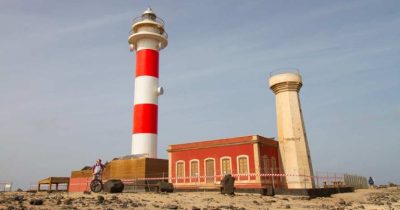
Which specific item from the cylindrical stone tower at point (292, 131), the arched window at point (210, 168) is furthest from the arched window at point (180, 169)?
the cylindrical stone tower at point (292, 131)

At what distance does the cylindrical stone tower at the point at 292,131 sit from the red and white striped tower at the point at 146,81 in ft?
34.8

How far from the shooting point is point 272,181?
25.8 m

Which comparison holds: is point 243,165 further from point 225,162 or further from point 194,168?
point 194,168

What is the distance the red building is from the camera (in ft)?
81.7

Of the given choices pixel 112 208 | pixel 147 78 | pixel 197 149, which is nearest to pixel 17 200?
pixel 112 208

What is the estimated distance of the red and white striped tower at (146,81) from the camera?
28.6m

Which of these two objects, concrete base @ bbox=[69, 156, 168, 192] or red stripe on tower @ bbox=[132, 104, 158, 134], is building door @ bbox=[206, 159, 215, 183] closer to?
concrete base @ bbox=[69, 156, 168, 192]

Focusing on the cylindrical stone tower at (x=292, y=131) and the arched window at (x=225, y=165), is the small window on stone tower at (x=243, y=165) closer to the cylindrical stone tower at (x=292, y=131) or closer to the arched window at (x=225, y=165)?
the arched window at (x=225, y=165)

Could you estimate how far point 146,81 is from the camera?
30250 millimetres

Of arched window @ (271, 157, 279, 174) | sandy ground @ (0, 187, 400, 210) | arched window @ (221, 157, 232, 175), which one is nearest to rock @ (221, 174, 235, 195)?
sandy ground @ (0, 187, 400, 210)

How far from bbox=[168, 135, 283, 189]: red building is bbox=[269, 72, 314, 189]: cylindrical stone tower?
87 centimetres

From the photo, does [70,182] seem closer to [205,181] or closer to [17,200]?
[205,181]

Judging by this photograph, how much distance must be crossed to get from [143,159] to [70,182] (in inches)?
358

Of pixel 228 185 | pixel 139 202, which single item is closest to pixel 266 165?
pixel 228 185
